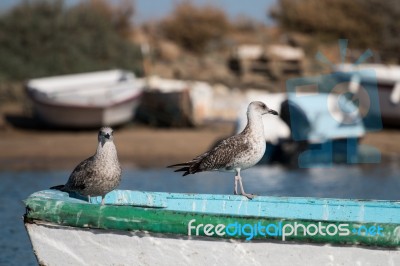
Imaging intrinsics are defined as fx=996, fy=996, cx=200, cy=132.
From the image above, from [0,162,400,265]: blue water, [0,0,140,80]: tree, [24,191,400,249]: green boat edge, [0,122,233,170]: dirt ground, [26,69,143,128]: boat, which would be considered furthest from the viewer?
[0,0,140,80]: tree

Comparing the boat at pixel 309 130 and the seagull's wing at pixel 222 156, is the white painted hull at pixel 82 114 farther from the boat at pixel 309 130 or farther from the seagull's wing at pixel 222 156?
the seagull's wing at pixel 222 156

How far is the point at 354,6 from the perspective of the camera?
39.8 meters

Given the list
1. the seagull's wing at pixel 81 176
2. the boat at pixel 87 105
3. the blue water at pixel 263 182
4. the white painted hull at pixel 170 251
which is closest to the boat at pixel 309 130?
the blue water at pixel 263 182

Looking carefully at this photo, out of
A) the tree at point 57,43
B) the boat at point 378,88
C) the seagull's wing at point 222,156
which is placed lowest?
the seagull's wing at point 222,156

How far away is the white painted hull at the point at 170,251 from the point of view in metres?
8.77

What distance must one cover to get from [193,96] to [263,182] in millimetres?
7190

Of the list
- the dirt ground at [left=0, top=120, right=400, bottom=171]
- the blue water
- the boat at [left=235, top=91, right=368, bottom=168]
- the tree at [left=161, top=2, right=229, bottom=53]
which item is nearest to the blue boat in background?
the boat at [left=235, top=91, right=368, bottom=168]

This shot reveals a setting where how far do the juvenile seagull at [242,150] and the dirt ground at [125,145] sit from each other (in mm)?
11157

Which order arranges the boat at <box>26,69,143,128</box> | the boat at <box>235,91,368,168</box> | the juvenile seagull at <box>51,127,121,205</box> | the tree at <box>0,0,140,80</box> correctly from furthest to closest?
1. the tree at <box>0,0,140,80</box>
2. the boat at <box>26,69,143,128</box>
3. the boat at <box>235,91,368,168</box>
4. the juvenile seagull at <box>51,127,121,205</box>

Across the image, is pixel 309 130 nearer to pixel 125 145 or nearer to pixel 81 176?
pixel 125 145

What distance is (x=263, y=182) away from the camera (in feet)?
65.2

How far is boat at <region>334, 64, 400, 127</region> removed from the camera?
86.1 ft

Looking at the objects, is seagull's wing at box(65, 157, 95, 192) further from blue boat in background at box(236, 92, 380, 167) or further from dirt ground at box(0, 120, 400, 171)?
blue boat in background at box(236, 92, 380, 167)

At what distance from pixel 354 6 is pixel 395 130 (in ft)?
47.0
